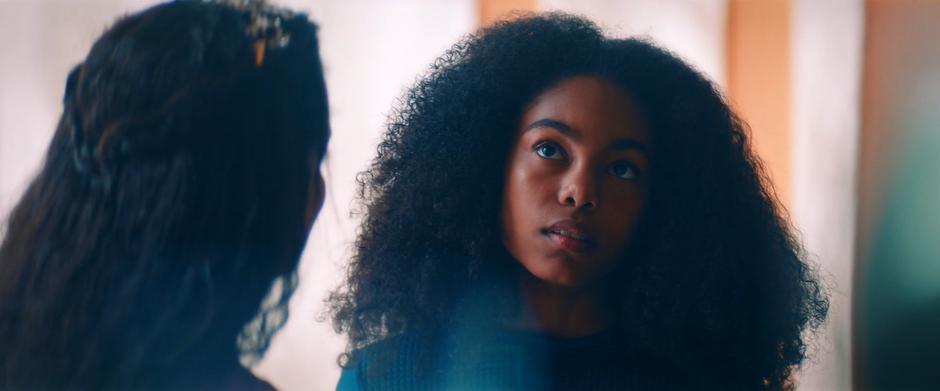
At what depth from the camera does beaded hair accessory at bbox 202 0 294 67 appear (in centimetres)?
60

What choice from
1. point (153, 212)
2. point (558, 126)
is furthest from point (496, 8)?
point (153, 212)

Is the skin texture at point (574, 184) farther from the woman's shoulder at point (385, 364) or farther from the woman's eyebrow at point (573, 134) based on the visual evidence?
the woman's shoulder at point (385, 364)

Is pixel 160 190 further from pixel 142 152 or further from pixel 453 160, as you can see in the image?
pixel 453 160

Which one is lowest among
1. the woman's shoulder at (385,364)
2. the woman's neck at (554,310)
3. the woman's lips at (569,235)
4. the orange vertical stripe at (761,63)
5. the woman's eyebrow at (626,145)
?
the woman's shoulder at (385,364)

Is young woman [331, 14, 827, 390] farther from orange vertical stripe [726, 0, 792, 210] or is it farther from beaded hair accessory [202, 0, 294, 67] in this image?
beaded hair accessory [202, 0, 294, 67]

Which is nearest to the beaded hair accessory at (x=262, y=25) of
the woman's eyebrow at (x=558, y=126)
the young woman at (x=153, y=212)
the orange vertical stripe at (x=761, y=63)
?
the young woman at (x=153, y=212)

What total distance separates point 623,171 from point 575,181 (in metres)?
0.07

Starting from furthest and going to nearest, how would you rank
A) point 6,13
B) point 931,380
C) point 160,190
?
point 931,380, point 6,13, point 160,190

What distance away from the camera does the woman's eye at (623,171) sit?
2.79ft

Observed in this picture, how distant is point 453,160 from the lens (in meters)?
0.91

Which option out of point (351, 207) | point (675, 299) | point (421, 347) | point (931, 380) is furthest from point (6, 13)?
point (931, 380)

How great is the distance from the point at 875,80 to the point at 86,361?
925 millimetres

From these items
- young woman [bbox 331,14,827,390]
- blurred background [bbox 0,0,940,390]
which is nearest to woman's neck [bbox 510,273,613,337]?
young woman [bbox 331,14,827,390]

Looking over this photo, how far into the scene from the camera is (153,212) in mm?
565
